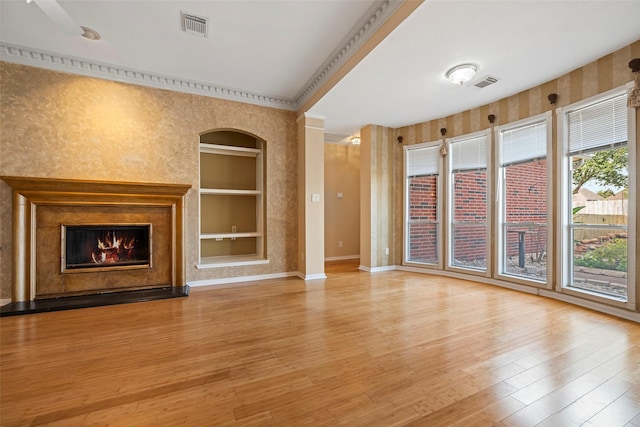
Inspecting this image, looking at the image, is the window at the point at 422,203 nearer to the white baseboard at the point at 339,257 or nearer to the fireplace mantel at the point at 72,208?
the white baseboard at the point at 339,257

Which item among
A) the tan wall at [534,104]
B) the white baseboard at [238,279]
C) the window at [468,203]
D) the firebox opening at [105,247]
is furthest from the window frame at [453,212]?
the firebox opening at [105,247]

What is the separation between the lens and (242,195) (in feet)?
16.8

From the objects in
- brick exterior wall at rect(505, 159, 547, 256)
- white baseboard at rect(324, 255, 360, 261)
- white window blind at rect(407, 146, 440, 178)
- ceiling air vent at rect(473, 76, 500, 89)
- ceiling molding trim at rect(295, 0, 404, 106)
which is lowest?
white baseboard at rect(324, 255, 360, 261)

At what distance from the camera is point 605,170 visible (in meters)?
3.22

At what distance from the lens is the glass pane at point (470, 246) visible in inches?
181

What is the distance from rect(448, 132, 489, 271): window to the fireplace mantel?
4473mm

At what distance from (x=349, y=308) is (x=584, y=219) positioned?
10.3 ft

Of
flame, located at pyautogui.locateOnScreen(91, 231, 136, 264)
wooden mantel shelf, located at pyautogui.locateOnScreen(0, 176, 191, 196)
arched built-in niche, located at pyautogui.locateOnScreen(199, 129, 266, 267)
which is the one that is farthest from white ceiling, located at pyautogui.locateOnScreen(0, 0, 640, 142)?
flame, located at pyautogui.locateOnScreen(91, 231, 136, 264)

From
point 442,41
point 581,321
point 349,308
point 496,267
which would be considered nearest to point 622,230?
point 581,321

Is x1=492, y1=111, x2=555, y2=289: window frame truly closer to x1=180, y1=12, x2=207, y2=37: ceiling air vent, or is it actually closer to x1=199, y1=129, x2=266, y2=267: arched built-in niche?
x1=199, y1=129, x2=266, y2=267: arched built-in niche

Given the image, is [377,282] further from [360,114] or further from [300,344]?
[360,114]

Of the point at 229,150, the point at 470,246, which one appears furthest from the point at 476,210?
the point at 229,150

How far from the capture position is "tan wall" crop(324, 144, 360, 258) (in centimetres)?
683

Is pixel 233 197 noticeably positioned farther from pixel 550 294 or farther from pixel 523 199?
pixel 550 294
